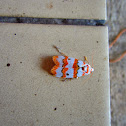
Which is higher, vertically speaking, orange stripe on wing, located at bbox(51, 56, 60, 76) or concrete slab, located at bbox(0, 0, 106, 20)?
concrete slab, located at bbox(0, 0, 106, 20)

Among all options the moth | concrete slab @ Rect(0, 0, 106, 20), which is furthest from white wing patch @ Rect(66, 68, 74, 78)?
concrete slab @ Rect(0, 0, 106, 20)

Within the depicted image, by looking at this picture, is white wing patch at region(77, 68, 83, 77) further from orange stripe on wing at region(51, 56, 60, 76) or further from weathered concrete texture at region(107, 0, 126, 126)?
weathered concrete texture at region(107, 0, 126, 126)

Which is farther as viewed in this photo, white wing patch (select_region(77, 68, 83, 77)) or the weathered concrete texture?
the weathered concrete texture

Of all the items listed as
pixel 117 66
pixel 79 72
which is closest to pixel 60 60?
pixel 79 72

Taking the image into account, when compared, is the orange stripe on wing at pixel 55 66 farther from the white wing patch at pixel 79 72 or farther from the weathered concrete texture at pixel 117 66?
the weathered concrete texture at pixel 117 66

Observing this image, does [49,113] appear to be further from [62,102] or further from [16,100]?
[16,100]

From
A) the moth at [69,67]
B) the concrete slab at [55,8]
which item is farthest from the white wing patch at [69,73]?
the concrete slab at [55,8]
